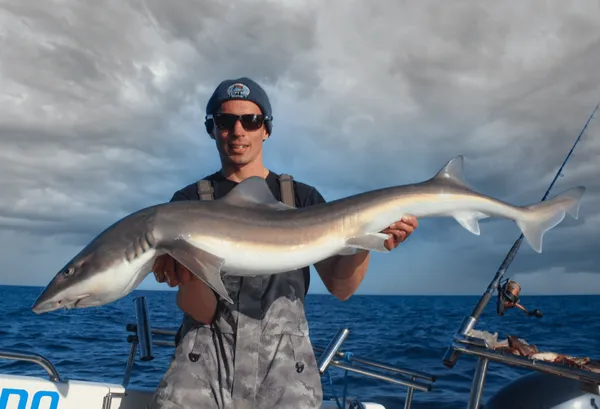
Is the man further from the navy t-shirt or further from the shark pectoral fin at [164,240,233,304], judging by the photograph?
the shark pectoral fin at [164,240,233,304]

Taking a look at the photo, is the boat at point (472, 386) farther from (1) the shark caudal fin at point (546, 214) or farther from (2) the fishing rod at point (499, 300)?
(1) the shark caudal fin at point (546, 214)

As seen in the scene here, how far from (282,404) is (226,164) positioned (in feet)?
6.02

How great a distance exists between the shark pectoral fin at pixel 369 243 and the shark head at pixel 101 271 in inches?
53.6

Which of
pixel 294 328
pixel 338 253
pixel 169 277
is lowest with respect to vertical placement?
pixel 294 328

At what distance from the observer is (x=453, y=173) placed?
4059 mm

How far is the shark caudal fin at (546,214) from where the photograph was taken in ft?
14.0

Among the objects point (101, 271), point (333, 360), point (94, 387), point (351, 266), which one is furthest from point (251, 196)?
point (94, 387)

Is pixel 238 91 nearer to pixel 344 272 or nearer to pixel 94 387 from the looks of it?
pixel 344 272

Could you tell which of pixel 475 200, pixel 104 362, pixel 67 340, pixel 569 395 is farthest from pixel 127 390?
pixel 67 340

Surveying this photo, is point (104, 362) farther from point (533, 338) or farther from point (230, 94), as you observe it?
point (533, 338)

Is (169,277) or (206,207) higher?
(206,207)

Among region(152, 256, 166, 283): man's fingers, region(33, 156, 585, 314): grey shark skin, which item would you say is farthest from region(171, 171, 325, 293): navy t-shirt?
region(152, 256, 166, 283): man's fingers

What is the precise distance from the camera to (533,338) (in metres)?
21.3

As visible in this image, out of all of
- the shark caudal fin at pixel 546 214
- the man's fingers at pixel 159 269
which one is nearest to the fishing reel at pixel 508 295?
the shark caudal fin at pixel 546 214
